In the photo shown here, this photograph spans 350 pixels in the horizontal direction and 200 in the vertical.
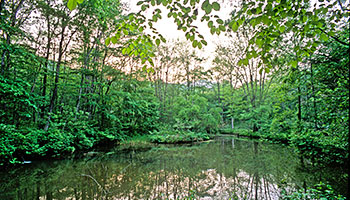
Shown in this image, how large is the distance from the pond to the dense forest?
2.55ft

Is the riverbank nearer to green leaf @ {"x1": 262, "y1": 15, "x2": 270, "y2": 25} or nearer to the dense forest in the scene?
the dense forest

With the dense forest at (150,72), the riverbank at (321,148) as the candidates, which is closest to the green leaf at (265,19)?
the dense forest at (150,72)

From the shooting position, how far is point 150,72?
2541 mm

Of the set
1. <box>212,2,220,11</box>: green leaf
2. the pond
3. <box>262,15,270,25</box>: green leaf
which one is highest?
<box>212,2,220,11</box>: green leaf

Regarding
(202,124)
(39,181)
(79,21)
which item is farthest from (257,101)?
(39,181)

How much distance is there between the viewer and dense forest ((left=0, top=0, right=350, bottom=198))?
137 centimetres

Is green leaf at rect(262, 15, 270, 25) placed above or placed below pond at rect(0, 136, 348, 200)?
above

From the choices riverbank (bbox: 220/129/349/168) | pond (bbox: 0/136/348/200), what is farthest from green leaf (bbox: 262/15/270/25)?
riverbank (bbox: 220/129/349/168)

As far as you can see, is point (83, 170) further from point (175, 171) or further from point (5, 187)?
point (175, 171)

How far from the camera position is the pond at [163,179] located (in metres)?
4.08

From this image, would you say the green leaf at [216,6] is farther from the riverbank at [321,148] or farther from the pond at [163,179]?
the riverbank at [321,148]

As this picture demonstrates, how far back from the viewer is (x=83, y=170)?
597 cm

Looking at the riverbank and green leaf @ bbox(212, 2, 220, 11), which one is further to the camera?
the riverbank

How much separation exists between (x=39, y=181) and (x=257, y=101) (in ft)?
60.0
